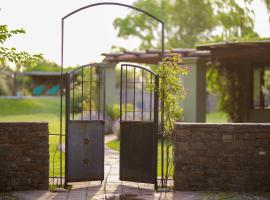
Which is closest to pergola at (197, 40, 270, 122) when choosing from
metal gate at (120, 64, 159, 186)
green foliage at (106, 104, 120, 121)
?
green foliage at (106, 104, 120, 121)

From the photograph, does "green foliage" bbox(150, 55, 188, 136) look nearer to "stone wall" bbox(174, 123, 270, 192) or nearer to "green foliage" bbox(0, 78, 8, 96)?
"stone wall" bbox(174, 123, 270, 192)

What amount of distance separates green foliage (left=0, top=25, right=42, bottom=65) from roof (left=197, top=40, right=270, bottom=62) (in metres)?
8.06

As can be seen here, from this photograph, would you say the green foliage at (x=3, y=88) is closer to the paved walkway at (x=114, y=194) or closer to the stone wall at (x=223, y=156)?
the paved walkway at (x=114, y=194)

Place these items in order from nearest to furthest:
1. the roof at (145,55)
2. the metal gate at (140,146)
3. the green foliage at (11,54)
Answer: the green foliage at (11,54)
the metal gate at (140,146)
the roof at (145,55)

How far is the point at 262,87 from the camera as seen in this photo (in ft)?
57.2

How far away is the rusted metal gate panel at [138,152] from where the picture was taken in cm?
892

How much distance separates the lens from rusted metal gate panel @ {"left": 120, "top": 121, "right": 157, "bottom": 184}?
29.3 ft

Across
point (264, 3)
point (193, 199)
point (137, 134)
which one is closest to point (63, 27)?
point (137, 134)

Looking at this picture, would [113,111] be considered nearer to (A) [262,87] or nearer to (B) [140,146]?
(A) [262,87]

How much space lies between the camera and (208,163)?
8648 mm

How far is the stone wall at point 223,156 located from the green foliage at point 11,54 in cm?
255

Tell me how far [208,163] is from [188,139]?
503 mm

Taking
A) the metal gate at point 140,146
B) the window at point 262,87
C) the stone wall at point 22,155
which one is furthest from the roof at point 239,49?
the stone wall at point 22,155

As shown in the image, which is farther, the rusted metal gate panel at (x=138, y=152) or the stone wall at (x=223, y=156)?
the rusted metal gate panel at (x=138, y=152)
